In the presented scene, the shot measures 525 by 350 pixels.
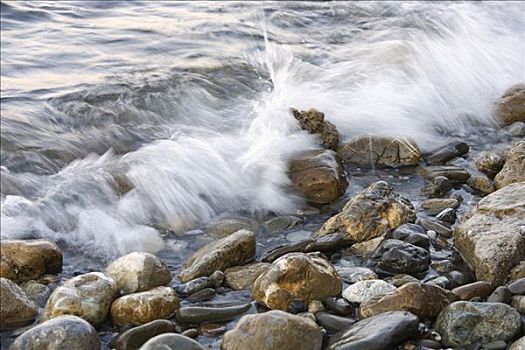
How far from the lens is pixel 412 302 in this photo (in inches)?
124

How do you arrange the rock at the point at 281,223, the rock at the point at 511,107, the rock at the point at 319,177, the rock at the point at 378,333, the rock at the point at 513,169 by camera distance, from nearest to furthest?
the rock at the point at 378,333
the rock at the point at 281,223
the rock at the point at 513,169
the rock at the point at 319,177
the rock at the point at 511,107

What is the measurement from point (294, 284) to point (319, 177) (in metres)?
1.55

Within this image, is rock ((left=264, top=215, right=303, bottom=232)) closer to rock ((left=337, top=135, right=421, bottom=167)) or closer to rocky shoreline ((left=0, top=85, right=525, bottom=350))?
rocky shoreline ((left=0, top=85, right=525, bottom=350))

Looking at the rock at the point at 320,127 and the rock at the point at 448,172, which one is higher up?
the rock at the point at 320,127

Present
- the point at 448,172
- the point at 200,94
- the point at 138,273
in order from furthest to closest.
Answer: the point at 200,94 < the point at 448,172 < the point at 138,273

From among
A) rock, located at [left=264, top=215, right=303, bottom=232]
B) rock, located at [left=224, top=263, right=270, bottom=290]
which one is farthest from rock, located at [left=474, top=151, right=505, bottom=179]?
rock, located at [left=224, top=263, right=270, bottom=290]

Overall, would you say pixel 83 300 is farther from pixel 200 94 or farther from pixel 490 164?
pixel 200 94

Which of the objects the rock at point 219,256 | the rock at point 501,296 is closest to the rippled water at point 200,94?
the rock at point 219,256

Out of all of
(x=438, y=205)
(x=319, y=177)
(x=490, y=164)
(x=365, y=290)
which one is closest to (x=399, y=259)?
(x=365, y=290)

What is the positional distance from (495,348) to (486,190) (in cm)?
203

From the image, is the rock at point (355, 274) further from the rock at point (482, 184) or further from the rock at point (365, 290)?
the rock at point (482, 184)

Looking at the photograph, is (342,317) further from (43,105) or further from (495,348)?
(43,105)

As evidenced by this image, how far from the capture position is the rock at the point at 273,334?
2.89 metres

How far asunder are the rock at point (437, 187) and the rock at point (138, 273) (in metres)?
1.96
